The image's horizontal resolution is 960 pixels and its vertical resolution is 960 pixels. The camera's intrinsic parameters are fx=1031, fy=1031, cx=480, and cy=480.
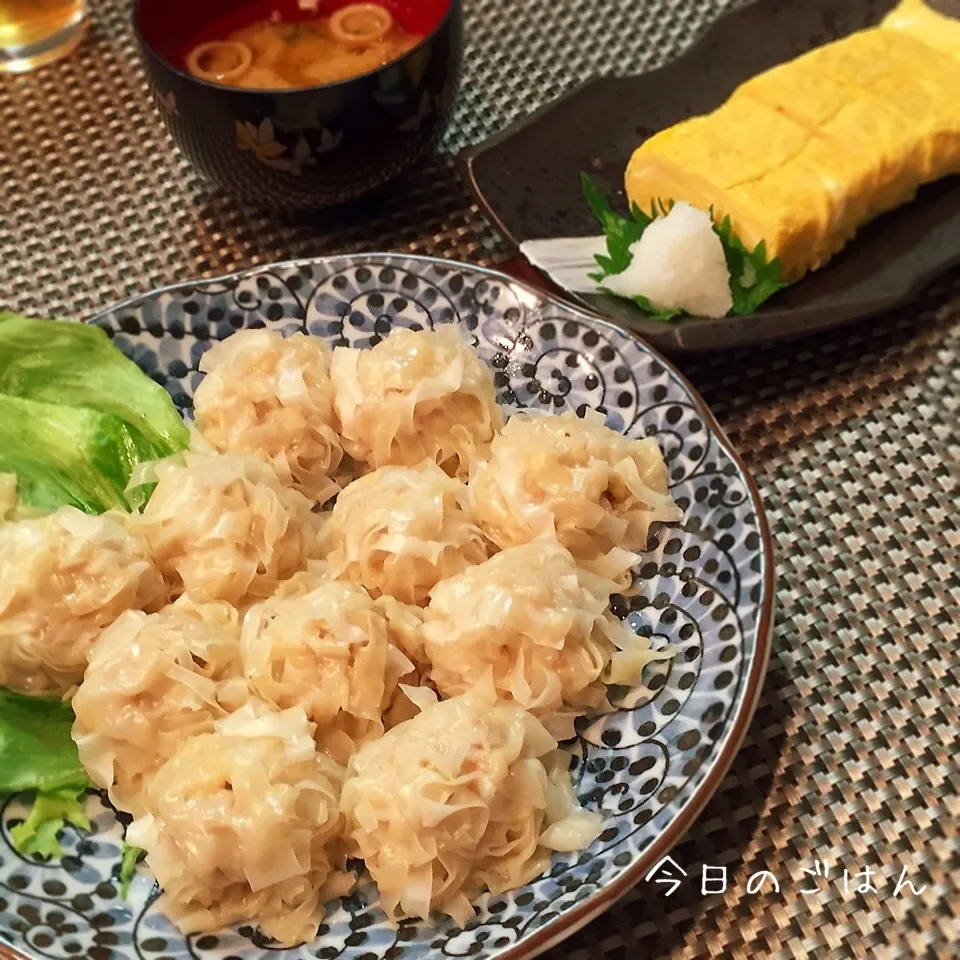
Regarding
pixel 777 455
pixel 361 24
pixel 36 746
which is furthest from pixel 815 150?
pixel 36 746

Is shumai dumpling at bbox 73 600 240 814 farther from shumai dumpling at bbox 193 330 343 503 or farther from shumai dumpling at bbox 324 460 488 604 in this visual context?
shumai dumpling at bbox 193 330 343 503

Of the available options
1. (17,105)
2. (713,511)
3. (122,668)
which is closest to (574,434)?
(713,511)

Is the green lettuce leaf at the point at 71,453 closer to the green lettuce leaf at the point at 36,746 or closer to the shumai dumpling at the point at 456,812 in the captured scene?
the green lettuce leaf at the point at 36,746

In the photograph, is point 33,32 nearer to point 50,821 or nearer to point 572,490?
point 572,490

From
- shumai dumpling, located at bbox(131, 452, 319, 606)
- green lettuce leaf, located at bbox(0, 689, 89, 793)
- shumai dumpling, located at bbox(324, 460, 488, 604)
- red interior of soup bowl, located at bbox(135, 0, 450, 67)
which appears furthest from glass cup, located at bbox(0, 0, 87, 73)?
green lettuce leaf, located at bbox(0, 689, 89, 793)

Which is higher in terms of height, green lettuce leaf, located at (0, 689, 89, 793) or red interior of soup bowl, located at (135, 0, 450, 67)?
red interior of soup bowl, located at (135, 0, 450, 67)

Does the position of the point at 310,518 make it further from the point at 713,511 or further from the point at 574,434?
the point at 713,511
